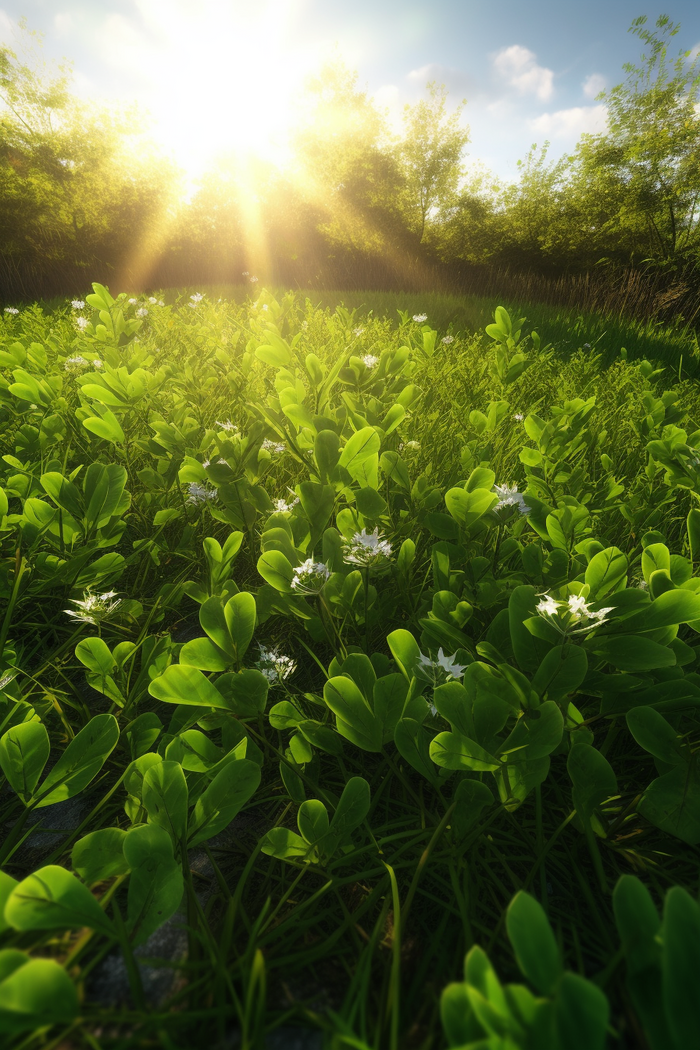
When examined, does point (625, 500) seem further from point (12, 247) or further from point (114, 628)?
point (12, 247)

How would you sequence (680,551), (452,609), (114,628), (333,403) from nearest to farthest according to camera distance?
(452,609), (114,628), (680,551), (333,403)

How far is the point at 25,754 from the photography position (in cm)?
69

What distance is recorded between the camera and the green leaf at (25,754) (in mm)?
673

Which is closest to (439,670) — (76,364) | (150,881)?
(150,881)

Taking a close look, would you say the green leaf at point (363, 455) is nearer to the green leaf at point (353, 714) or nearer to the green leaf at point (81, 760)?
the green leaf at point (353, 714)

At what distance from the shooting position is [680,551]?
147 cm

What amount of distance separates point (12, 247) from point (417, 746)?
83.3 feet

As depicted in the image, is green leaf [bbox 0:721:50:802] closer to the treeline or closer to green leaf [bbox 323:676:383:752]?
green leaf [bbox 323:676:383:752]

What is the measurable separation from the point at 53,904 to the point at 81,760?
26 centimetres

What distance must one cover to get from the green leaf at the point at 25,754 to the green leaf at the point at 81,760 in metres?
0.02

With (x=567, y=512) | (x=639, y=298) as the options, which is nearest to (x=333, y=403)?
(x=567, y=512)

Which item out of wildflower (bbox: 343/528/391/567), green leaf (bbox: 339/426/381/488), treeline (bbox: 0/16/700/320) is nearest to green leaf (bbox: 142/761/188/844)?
wildflower (bbox: 343/528/391/567)

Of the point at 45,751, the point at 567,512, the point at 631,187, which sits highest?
the point at 631,187

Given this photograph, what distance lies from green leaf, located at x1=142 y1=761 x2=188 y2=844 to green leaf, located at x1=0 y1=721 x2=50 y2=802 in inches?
6.7
